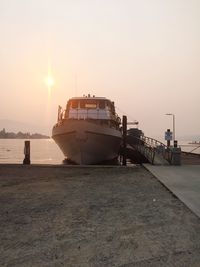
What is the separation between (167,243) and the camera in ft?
22.8

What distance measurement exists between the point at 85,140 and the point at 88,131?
2.13 ft

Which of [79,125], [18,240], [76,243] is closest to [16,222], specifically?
[18,240]

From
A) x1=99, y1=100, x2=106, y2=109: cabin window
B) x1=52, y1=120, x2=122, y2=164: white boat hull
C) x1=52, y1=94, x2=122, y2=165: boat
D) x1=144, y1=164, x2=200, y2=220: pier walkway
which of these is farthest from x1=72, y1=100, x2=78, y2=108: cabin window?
x1=144, y1=164, x2=200, y2=220: pier walkway

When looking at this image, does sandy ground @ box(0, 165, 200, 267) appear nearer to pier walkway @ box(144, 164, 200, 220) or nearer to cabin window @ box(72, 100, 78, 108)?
pier walkway @ box(144, 164, 200, 220)

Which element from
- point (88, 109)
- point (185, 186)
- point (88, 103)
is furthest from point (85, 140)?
point (185, 186)

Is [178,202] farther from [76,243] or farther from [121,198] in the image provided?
[76,243]

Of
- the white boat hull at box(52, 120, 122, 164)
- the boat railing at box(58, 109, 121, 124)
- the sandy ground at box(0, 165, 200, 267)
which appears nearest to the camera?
the sandy ground at box(0, 165, 200, 267)

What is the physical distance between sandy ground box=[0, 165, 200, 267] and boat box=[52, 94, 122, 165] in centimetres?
1301

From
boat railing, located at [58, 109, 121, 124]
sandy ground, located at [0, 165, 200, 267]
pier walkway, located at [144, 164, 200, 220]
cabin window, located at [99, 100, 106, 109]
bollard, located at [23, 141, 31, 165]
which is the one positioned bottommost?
sandy ground, located at [0, 165, 200, 267]

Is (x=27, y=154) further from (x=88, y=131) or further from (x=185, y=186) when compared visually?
(x=185, y=186)

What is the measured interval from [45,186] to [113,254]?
26.4 ft

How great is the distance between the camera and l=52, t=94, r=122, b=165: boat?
27172 mm

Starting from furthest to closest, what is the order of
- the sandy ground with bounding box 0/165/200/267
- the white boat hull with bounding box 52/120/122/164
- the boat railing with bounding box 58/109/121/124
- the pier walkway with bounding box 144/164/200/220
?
1. the boat railing with bounding box 58/109/121/124
2. the white boat hull with bounding box 52/120/122/164
3. the pier walkway with bounding box 144/164/200/220
4. the sandy ground with bounding box 0/165/200/267

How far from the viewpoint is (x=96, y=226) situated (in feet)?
26.8
